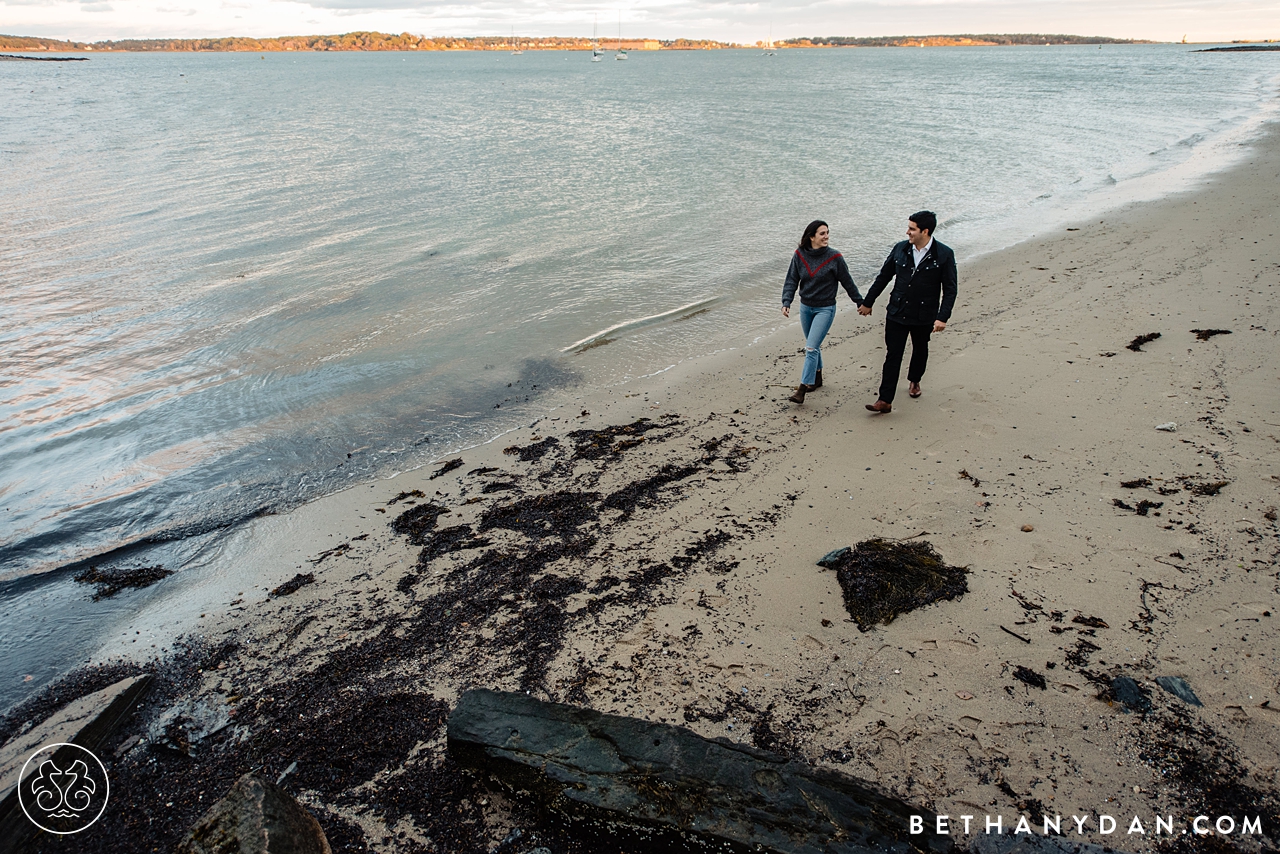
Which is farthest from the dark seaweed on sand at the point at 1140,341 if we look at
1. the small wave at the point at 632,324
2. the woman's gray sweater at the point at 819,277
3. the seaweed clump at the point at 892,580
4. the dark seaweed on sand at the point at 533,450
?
the dark seaweed on sand at the point at 533,450

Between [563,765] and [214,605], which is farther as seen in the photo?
[214,605]

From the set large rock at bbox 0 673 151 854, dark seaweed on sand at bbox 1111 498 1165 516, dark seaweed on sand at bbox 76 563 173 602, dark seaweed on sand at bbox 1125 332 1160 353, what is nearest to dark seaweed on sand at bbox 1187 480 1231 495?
dark seaweed on sand at bbox 1111 498 1165 516

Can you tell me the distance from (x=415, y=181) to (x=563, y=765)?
23044mm

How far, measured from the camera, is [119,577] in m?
5.43

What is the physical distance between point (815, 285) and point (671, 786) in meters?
5.52

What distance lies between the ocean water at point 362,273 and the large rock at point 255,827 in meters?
2.71

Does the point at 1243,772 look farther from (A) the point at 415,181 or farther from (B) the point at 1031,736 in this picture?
(A) the point at 415,181

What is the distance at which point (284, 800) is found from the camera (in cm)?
291

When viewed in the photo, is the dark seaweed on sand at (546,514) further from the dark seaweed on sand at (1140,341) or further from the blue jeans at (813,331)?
the dark seaweed on sand at (1140,341)

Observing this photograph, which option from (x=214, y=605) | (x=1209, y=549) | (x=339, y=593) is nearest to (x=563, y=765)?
(x=339, y=593)

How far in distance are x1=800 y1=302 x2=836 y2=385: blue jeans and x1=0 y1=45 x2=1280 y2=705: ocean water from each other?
7.68ft

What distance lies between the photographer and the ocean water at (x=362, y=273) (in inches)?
269

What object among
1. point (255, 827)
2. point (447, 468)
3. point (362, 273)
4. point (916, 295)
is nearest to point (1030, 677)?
point (255, 827)

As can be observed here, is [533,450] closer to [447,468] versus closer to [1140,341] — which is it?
[447,468]
